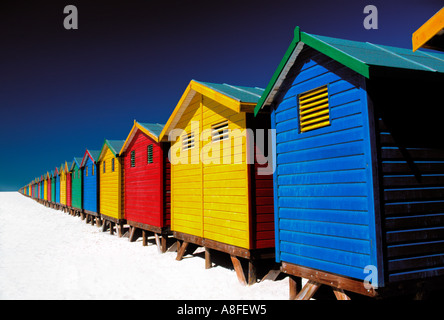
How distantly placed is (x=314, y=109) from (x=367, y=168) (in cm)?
154

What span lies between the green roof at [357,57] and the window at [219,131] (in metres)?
1.74

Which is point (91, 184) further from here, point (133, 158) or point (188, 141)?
point (188, 141)

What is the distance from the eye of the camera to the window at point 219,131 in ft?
29.0

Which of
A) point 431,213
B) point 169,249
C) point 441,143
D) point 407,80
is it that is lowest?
point 169,249

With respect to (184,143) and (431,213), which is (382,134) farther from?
(184,143)

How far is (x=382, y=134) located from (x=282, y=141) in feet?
6.87

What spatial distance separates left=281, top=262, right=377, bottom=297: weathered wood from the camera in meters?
4.97

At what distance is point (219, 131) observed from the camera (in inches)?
365

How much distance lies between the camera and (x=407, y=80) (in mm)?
5211

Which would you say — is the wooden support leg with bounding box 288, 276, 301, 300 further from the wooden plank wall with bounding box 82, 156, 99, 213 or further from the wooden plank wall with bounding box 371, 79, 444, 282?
the wooden plank wall with bounding box 82, 156, 99, 213

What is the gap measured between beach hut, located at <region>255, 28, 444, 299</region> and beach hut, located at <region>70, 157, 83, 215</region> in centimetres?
2345

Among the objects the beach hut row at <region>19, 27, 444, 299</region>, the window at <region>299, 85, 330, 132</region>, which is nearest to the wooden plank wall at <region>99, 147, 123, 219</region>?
the beach hut row at <region>19, 27, 444, 299</region>

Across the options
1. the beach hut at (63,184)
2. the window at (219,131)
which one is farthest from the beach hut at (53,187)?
the window at (219,131)
